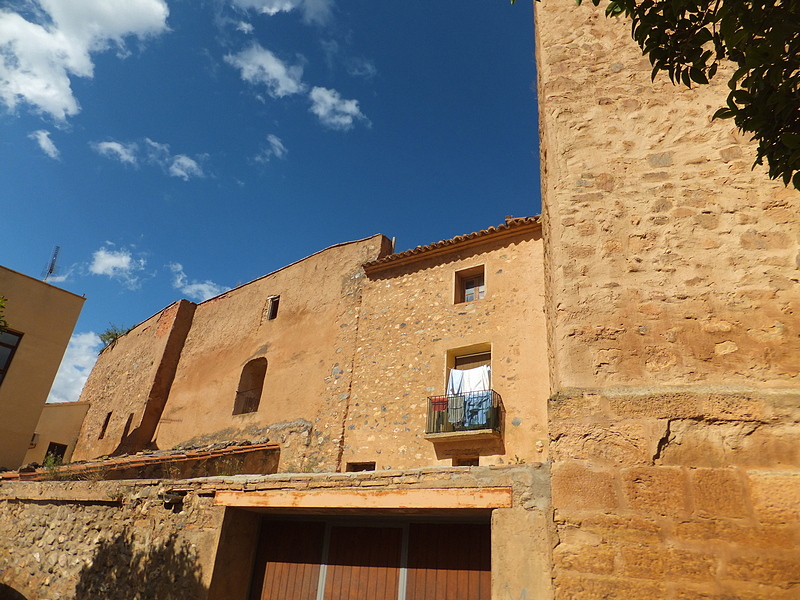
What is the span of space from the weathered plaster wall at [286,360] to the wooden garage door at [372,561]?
675cm

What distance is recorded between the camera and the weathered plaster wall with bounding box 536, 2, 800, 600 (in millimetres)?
2631

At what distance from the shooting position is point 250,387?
1575 centimetres

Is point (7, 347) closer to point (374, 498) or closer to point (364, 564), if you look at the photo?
point (364, 564)

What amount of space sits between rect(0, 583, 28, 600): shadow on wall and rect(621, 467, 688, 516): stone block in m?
7.20

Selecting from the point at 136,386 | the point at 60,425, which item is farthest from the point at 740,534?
the point at 60,425

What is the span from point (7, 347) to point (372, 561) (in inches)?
405

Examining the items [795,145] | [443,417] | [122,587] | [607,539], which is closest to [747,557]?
[607,539]

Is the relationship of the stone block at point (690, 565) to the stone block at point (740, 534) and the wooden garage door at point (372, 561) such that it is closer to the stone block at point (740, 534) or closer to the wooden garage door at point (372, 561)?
the stone block at point (740, 534)

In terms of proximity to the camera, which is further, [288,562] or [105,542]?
[105,542]

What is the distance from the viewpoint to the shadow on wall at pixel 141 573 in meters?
4.67

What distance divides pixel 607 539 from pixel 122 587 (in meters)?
4.90

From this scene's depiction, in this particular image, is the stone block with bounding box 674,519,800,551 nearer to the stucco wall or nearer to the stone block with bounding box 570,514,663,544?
the stone block with bounding box 570,514,663,544

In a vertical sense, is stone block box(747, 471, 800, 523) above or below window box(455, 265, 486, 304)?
below

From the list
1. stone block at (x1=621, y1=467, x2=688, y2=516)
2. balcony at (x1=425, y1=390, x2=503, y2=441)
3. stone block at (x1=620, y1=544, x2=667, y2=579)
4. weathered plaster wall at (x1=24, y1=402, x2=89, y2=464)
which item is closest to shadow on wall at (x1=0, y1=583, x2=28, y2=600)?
balcony at (x1=425, y1=390, x2=503, y2=441)
